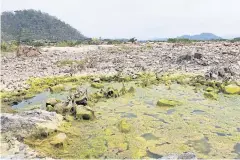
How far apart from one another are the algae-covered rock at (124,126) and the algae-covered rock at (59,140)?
2.40 metres

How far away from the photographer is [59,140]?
12266mm

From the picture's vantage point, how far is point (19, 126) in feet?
41.6

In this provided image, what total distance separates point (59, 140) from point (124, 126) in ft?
→ 9.33

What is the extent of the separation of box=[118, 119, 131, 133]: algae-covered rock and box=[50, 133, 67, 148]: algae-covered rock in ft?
7.87

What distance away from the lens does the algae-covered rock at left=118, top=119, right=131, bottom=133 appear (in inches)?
531

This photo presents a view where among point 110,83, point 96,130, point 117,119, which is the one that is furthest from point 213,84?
point 96,130

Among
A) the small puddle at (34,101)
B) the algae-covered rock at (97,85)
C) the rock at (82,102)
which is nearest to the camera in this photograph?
the rock at (82,102)

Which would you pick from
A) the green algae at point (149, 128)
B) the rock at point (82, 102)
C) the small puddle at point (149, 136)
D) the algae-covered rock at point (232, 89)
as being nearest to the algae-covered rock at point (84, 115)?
the green algae at point (149, 128)

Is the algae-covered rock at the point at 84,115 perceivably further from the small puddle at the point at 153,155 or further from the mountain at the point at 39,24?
the mountain at the point at 39,24

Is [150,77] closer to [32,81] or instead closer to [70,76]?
[70,76]

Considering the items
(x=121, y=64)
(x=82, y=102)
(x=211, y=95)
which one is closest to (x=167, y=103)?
(x=211, y=95)

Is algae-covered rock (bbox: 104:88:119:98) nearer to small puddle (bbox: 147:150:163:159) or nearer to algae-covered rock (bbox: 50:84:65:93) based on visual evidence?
algae-covered rock (bbox: 50:84:65:93)

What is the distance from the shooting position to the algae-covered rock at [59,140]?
1209 cm

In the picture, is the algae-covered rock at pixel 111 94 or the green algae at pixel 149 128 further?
the algae-covered rock at pixel 111 94
